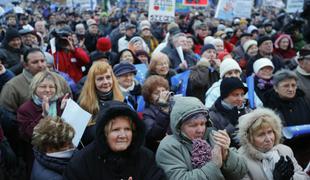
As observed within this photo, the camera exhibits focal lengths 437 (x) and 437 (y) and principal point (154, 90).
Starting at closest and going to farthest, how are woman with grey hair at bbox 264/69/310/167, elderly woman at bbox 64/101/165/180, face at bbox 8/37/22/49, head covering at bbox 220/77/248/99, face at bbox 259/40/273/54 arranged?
elderly woman at bbox 64/101/165/180 < head covering at bbox 220/77/248/99 < woman with grey hair at bbox 264/69/310/167 < face at bbox 8/37/22/49 < face at bbox 259/40/273/54

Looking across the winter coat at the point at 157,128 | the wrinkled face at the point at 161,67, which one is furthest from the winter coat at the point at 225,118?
the wrinkled face at the point at 161,67

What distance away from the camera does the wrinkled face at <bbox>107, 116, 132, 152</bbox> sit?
295 centimetres

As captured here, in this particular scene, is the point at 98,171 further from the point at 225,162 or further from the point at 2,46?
the point at 2,46

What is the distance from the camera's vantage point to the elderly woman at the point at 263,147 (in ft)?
11.7

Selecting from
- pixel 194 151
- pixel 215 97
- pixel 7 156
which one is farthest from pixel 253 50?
pixel 7 156

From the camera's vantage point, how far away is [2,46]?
25.4ft

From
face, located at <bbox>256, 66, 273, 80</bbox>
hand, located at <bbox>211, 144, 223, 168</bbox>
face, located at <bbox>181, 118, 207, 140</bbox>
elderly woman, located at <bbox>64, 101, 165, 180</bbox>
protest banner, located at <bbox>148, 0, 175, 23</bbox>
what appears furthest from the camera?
protest banner, located at <bbox>148, 0, 175, 23</bbox>

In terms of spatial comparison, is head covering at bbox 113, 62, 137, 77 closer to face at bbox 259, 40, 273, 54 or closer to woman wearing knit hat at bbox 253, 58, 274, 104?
woman wearing knit hat at bbox 253, 58, 274, 104

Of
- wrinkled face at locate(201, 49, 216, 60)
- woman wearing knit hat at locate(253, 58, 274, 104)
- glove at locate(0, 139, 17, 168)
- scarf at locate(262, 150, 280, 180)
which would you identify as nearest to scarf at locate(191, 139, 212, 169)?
scarf at locate(262, 150, 280, 180)

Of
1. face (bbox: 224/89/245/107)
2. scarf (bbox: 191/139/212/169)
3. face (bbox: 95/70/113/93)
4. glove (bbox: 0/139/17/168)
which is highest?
face (bbox: 95/70/113/93)

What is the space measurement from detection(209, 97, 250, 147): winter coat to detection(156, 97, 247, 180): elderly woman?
0.65 m

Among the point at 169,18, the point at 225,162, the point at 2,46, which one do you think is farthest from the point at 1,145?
the point at 169,18

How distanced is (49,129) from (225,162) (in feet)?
4.42

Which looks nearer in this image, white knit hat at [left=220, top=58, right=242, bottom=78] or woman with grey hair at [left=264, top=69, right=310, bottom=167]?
woman with grey hair at [left=264, top=69, right=310, bottom=167]
